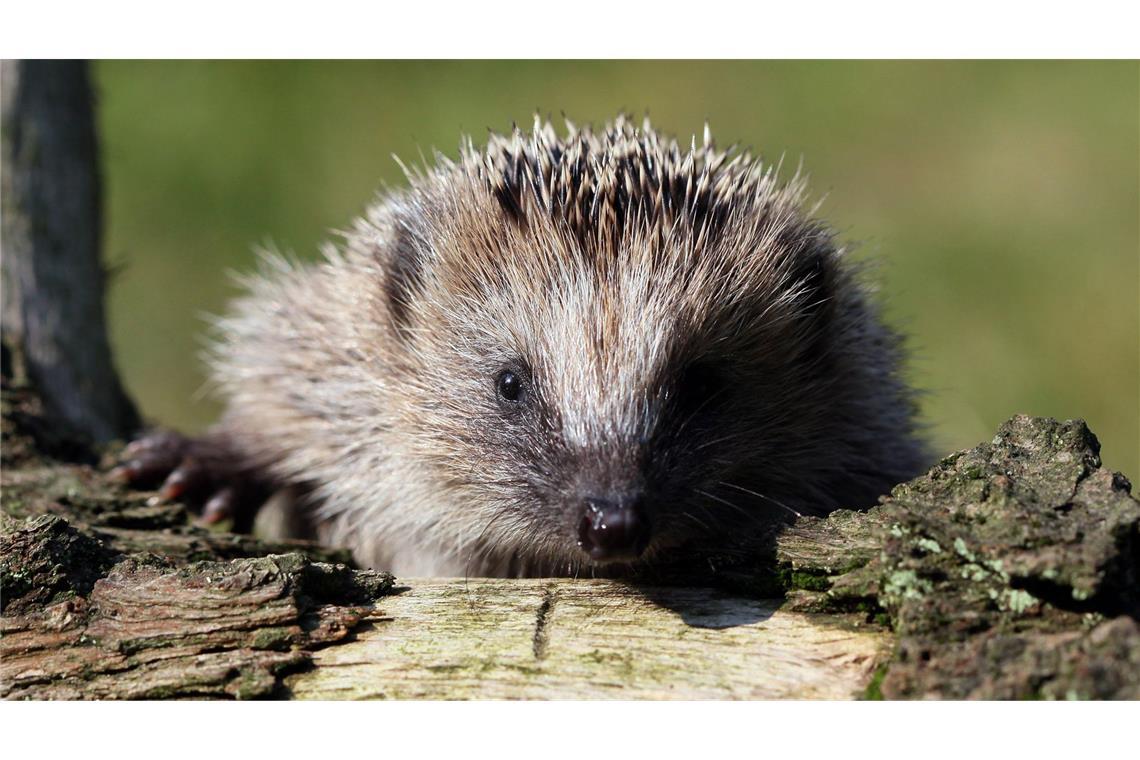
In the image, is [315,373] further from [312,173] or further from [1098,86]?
[1098,86]

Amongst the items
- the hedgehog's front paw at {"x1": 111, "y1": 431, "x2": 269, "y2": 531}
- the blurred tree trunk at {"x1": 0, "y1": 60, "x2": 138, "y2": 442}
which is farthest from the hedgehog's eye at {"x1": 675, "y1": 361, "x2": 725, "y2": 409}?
the blurred tree trunk at {"x1": 0, "y1": 60, "x2": 138, "y2": 442}

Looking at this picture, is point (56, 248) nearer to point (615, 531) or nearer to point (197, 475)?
point (197, 475)

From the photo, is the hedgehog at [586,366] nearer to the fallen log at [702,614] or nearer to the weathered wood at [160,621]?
the fallen log at [702,614]

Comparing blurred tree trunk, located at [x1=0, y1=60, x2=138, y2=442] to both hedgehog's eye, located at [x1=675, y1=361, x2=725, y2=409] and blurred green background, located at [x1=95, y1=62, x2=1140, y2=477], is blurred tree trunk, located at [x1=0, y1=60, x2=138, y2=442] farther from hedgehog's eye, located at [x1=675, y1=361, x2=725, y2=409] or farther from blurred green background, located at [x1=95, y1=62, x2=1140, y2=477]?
hedgehog's eye, located at [x1=675, y1=361, x2=725, y2=409]

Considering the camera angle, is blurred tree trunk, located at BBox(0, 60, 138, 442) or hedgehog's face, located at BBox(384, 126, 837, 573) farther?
blurred tree trunk, located at BBox(0, 60, 138, 442)

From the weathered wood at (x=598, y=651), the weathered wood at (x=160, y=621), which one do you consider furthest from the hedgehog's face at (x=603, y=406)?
the weathered wood at (x=160, y=621)

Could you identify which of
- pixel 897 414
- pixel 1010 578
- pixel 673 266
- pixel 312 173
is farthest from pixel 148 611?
pixel 312 173
